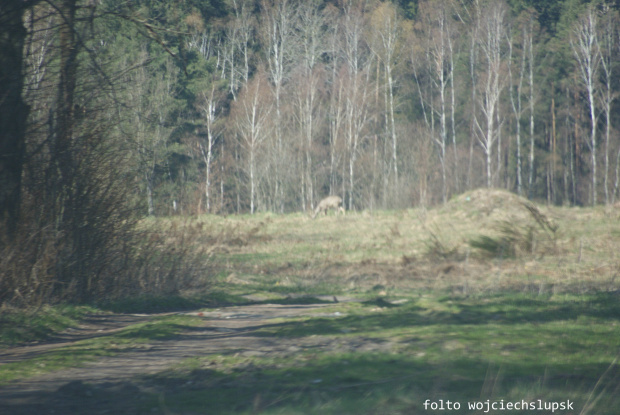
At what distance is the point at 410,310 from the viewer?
7.68m

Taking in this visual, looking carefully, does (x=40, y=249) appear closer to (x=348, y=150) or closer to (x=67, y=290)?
(x=67, y=290)

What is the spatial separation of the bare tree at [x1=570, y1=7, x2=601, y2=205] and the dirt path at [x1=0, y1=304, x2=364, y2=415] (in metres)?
41.9

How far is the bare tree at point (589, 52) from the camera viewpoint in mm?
44312

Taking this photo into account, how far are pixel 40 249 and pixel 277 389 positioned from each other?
5.90m

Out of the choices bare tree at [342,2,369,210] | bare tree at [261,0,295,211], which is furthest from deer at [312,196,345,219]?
bare tree at [261,0,295,211]

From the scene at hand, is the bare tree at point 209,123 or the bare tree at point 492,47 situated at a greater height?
the bare tree at point 492,47

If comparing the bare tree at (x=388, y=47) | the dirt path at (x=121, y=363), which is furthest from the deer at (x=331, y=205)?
the dirt path at (x=121, y=363)

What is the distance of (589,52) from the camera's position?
44.5 metres

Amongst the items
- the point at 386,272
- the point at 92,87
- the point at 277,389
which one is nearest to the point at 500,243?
the point at 386,272

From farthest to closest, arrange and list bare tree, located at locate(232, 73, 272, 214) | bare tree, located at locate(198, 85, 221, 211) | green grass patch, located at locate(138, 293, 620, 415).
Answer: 1. bare tree, located at locate(232, 73, 272, 214)
2. bare tree, located at locate(198, 85, 221, 211)
3. green grass patch, located at locate(138, 293, 620, 415)

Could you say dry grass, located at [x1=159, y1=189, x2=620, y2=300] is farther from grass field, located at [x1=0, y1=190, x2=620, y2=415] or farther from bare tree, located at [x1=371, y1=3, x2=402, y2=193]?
bare tree, located at [x1=371, y1=3, x2=402, y2=193]

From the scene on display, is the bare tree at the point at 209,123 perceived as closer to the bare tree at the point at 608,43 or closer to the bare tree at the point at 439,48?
the bare tree at the point at 439,48

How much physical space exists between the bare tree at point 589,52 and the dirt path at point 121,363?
4190 centimetres

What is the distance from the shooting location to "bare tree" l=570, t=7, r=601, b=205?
145ft
